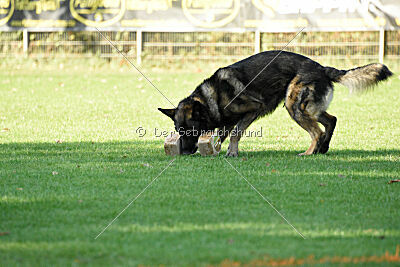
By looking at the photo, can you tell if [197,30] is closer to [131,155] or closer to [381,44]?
[381,44]

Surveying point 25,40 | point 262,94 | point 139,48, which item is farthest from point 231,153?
point 25,40

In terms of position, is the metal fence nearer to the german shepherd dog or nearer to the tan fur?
the tan fur

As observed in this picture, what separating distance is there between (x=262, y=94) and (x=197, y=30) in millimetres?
11761

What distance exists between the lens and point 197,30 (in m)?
19.3

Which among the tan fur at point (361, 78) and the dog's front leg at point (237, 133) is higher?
the tan fur at point (361, 78)

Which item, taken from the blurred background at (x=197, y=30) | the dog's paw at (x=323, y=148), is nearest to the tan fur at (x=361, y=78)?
the dog's paw at (x=323, y=148)

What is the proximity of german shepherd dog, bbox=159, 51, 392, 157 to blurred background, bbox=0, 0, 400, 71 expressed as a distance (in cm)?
1102

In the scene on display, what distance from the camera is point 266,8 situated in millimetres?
18859

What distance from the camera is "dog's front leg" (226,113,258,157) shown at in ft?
25.5

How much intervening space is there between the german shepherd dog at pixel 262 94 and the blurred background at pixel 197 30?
11020 millimetres

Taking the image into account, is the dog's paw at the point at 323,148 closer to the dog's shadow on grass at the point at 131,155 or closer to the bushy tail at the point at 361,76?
the dog's shadow on grass at the point at 131,155

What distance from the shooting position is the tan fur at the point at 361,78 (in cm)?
793

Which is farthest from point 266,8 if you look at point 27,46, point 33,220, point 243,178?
point 33,220

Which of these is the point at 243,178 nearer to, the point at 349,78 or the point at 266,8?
the point at 349,78
